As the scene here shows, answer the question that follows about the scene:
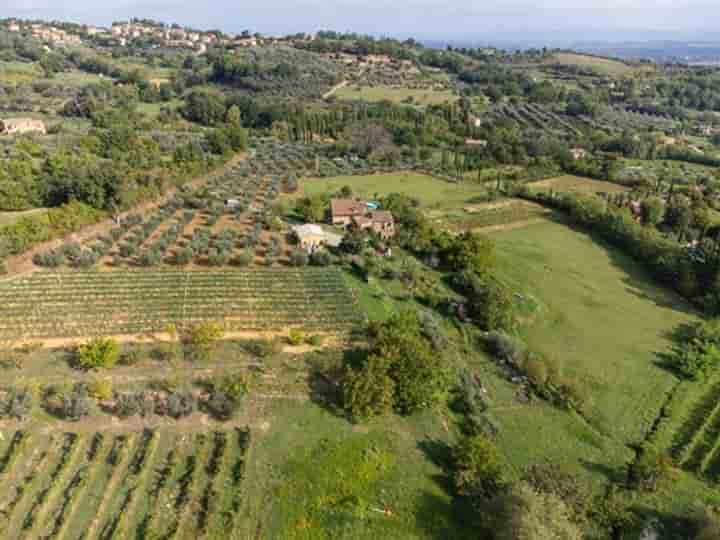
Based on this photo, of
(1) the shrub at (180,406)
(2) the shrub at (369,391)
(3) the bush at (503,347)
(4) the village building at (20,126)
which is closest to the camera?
(1) the shrub at (180,406)

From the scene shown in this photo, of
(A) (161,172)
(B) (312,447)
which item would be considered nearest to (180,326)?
(B) (312,447)

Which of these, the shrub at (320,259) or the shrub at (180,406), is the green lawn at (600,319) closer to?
the shrub at (320,259)

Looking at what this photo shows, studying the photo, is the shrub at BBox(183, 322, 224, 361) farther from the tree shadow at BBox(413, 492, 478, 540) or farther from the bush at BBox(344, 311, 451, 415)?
the tree shadow at BBox(413, 492, 478, 540)

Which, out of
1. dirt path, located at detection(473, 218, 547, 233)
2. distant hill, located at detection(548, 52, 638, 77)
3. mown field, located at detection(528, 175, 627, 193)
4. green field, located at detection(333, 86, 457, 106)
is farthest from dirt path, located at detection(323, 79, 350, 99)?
distant hill, located at detection(548, 52, 638, 77)

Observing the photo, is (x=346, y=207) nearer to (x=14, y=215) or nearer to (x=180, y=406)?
(x=180, y=406)

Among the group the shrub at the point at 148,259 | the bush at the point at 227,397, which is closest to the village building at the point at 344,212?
the shrub at the point at 148,259

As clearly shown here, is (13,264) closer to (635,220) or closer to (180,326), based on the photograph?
(180,326)
